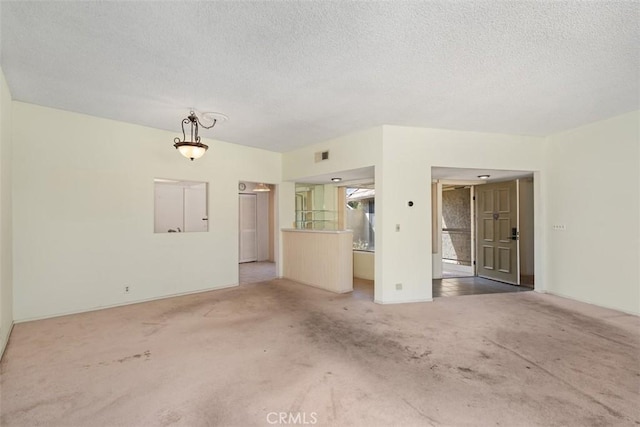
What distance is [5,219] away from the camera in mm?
3057

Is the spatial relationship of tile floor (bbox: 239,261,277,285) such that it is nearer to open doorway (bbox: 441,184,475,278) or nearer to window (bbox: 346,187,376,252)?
window (bbox: 346,187,376,252)

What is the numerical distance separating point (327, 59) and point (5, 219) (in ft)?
12.1

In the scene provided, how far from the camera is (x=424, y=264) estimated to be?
4.54 metres

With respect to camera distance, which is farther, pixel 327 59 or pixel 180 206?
pixel 180 206

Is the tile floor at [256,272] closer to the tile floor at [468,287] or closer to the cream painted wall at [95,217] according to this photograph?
the cream painted wall at [95,217]

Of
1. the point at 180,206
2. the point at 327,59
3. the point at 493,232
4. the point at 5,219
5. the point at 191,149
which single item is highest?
the point at 327,59

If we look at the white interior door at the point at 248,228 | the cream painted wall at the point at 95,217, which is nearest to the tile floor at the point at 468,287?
the cream painted wall at the point at 95,217

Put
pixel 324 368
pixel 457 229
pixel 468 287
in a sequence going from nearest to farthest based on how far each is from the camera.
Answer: pixel 324 368 < pixel 468 287 < pixel 457 229

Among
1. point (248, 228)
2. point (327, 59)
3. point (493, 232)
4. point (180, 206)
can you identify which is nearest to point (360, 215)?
point (493, 232)

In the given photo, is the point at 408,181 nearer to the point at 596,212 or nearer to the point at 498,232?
the point at 596,212

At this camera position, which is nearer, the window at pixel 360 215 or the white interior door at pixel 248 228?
the window at pixel 360 215

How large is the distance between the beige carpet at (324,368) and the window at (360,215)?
2651 mm

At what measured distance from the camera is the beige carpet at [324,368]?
75.9 inches

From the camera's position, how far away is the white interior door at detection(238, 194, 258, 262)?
882 cm
